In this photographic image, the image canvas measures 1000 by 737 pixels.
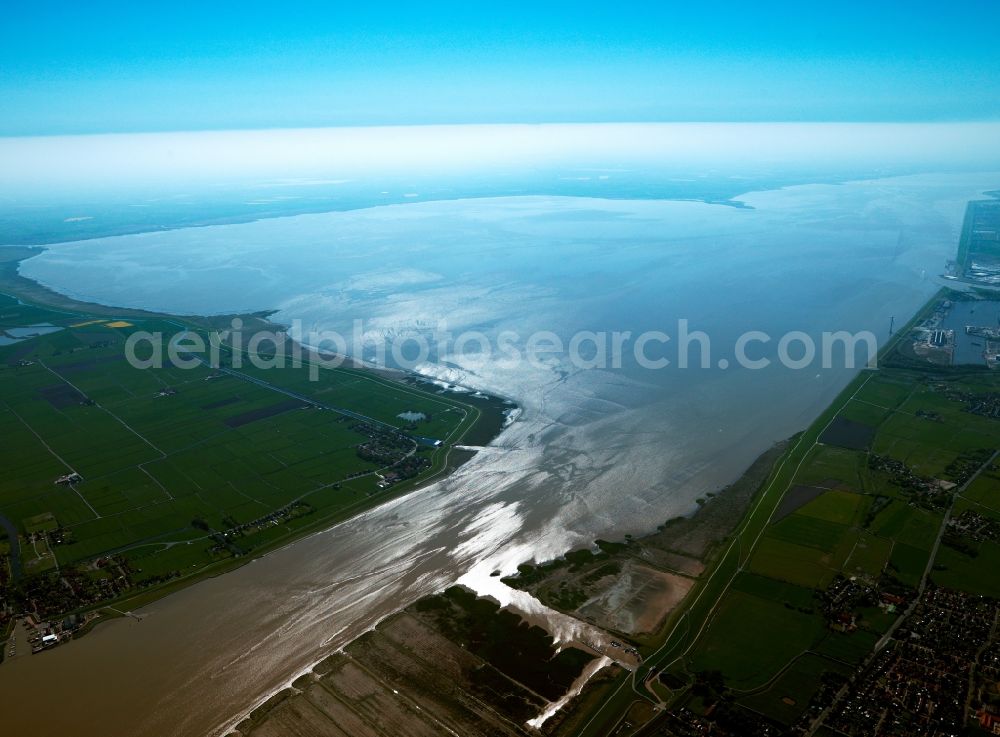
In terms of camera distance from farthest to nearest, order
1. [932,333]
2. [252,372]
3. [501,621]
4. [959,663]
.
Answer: [932,333], [252,372], [501,621], [959,663]

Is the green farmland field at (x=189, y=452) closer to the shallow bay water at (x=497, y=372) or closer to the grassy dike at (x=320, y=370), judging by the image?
the grassy dike at (x=320, y=370)

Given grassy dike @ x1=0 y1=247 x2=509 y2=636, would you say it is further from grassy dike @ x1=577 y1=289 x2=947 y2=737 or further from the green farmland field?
grassy dike @ x1=577 y1=289 x2=947 y2=737

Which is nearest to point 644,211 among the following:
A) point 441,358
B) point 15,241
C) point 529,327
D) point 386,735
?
point 529,327

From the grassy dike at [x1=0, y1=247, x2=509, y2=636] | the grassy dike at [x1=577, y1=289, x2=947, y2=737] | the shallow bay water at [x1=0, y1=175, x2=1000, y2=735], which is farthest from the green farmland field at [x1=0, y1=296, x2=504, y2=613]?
the grassy dike at [x1=577, y1=289, x2=947, y2=737]

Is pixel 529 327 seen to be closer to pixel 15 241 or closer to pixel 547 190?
pixel 15 241

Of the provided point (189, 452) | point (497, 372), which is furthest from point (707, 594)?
point (189, 452)

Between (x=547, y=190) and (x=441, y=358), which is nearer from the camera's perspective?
(x=441, y=358)

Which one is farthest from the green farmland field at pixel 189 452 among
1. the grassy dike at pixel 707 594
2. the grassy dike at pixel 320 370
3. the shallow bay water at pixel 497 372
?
the grassy dike at pixel 707 594
